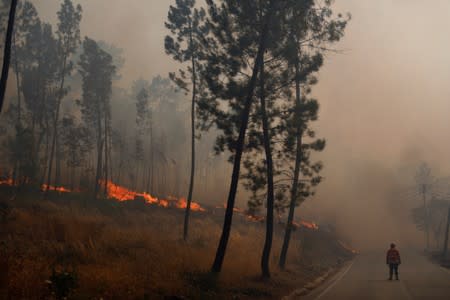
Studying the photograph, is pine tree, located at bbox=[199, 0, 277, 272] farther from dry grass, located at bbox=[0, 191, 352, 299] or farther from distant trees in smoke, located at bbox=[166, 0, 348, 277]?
dry grass, located at bbox=[0, 191, 352, 299]

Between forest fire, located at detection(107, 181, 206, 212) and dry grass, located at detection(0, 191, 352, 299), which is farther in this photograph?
forest fire, located at detection(107, 181, 206, 212)

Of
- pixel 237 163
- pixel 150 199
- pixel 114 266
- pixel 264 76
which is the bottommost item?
pixel 114 266

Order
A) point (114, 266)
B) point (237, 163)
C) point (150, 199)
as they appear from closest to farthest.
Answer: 1. point (114, 266)
2. point (237, 163)
3. point (150, 199)

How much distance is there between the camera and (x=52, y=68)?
150ft

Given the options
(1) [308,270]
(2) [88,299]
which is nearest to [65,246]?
(2) [88,299]

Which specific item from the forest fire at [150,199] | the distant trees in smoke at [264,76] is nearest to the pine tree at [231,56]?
the distant trees in smoke at [264,76]

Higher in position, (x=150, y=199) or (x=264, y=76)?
(x=264, y=76)

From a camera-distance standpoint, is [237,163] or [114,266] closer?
[114,266]

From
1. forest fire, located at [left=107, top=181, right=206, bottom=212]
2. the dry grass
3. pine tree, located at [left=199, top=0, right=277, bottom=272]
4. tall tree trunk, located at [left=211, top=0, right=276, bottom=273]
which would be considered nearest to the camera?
the dry grass

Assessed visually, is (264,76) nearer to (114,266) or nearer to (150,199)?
(114,266)

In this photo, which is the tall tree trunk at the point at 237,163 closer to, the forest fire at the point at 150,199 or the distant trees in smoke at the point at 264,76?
the distant trees in smoke at the point at 264,76

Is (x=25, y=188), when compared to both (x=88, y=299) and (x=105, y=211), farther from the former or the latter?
(x=88, y=299)

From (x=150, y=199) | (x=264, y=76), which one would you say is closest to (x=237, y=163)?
(x=264, y=76)

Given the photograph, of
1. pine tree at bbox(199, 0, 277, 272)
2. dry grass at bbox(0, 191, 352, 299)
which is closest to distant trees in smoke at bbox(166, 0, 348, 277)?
pine tree at bbox(199, 0, 277, 272)
